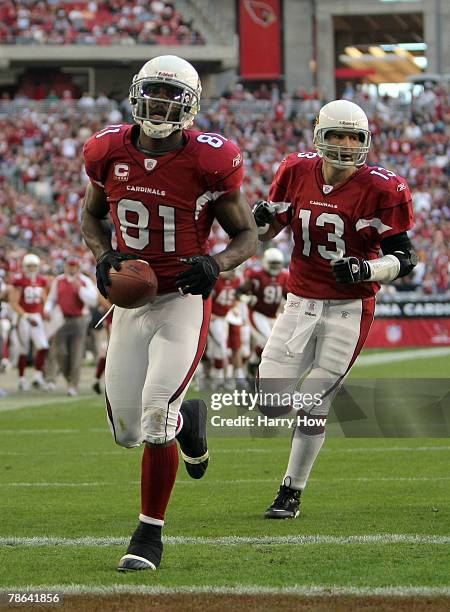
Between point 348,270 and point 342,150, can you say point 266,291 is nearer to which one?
point 342,150

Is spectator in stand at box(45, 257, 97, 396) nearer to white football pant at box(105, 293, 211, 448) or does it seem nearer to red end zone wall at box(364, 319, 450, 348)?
red end zone wall at box(364, 319, 450, 348)

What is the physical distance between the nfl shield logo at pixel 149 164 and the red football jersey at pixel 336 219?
1310mm

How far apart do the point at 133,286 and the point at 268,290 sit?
29.9 feet

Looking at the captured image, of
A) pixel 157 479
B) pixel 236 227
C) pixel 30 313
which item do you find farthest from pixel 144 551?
pixel 30 313

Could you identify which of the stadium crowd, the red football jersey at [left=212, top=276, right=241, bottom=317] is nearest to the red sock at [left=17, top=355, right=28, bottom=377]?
the red football jersey at [left=212, top=276, right=241, bottom=317]

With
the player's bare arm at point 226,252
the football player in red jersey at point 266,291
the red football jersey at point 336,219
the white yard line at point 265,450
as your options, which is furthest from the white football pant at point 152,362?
the football player in red jersey at point 266,291

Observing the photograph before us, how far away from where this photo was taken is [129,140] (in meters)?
5.22

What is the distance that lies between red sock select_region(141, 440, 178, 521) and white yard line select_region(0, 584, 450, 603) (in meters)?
0.55

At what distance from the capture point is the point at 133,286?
4980 mm

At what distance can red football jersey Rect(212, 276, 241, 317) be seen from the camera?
49.6ft

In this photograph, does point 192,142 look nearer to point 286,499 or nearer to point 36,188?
point 286,499

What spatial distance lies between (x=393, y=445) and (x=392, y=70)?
121 feet

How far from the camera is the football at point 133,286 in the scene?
4992 millimetres

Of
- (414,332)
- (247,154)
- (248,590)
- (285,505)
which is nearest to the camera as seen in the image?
(248,590)
